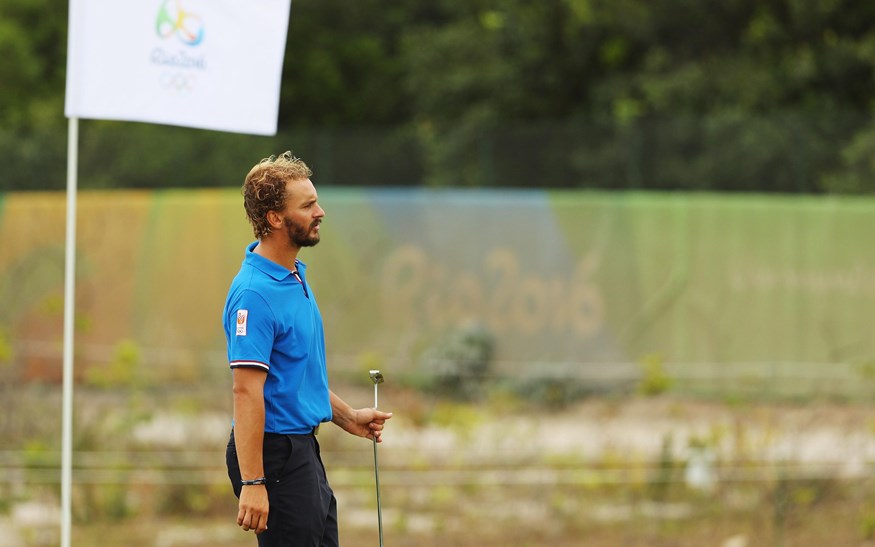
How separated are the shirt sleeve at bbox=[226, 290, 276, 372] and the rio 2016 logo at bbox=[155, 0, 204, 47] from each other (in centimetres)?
217

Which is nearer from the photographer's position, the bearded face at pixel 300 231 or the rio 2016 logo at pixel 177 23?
the bearded face at pixel 300 231

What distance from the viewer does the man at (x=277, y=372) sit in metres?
3.89

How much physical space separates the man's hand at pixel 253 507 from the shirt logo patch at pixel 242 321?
0.44 m

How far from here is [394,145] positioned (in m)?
20.9

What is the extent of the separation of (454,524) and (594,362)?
23.9 ft

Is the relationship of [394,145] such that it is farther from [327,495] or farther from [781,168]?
[327,495]

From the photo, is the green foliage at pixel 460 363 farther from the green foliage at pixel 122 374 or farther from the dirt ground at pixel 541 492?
the dirt ground at pixel 541 492

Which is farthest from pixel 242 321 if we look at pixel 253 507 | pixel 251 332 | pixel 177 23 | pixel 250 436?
pixel 177 23

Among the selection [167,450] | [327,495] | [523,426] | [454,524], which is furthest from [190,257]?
[327,495]

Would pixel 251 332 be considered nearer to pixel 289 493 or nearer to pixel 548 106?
pixel 289 493

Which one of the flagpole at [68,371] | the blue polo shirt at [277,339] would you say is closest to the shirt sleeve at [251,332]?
the blue polo shirt at [277,339]

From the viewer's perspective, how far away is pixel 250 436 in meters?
3.87

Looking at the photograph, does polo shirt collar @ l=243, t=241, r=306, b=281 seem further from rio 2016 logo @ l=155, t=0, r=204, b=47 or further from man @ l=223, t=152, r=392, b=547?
rio 2016 logo @ l=155, t=0, r=204, b=47

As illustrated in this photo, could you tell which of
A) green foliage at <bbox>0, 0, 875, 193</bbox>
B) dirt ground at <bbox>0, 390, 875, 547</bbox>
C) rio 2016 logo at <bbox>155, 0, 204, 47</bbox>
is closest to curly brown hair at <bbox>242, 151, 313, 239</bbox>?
rio 2016 logo at <bbox>155, 0, 204, 47</bbox>
